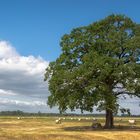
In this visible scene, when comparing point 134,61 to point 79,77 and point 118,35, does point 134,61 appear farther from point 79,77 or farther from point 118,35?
point 79,77

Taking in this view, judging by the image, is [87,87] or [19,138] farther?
[87,87]

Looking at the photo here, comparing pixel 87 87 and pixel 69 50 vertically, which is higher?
pixel 69 50

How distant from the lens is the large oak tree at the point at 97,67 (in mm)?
57594

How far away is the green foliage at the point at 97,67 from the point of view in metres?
57.6

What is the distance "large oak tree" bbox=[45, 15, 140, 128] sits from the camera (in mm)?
57594

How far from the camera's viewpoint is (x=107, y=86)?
195ft

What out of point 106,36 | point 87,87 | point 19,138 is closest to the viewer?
point 19,138

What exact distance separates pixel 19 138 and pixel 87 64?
732 inches

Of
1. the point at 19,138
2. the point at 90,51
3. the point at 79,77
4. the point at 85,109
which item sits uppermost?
the point at 90,51

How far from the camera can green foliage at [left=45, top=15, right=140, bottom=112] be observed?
57.6 m

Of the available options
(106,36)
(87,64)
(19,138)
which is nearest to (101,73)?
(87,64)

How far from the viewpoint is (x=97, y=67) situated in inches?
2283

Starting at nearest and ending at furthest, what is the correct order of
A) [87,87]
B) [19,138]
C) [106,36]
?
[19,138]
[87,87]
[106,36]

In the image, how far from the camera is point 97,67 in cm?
5800
